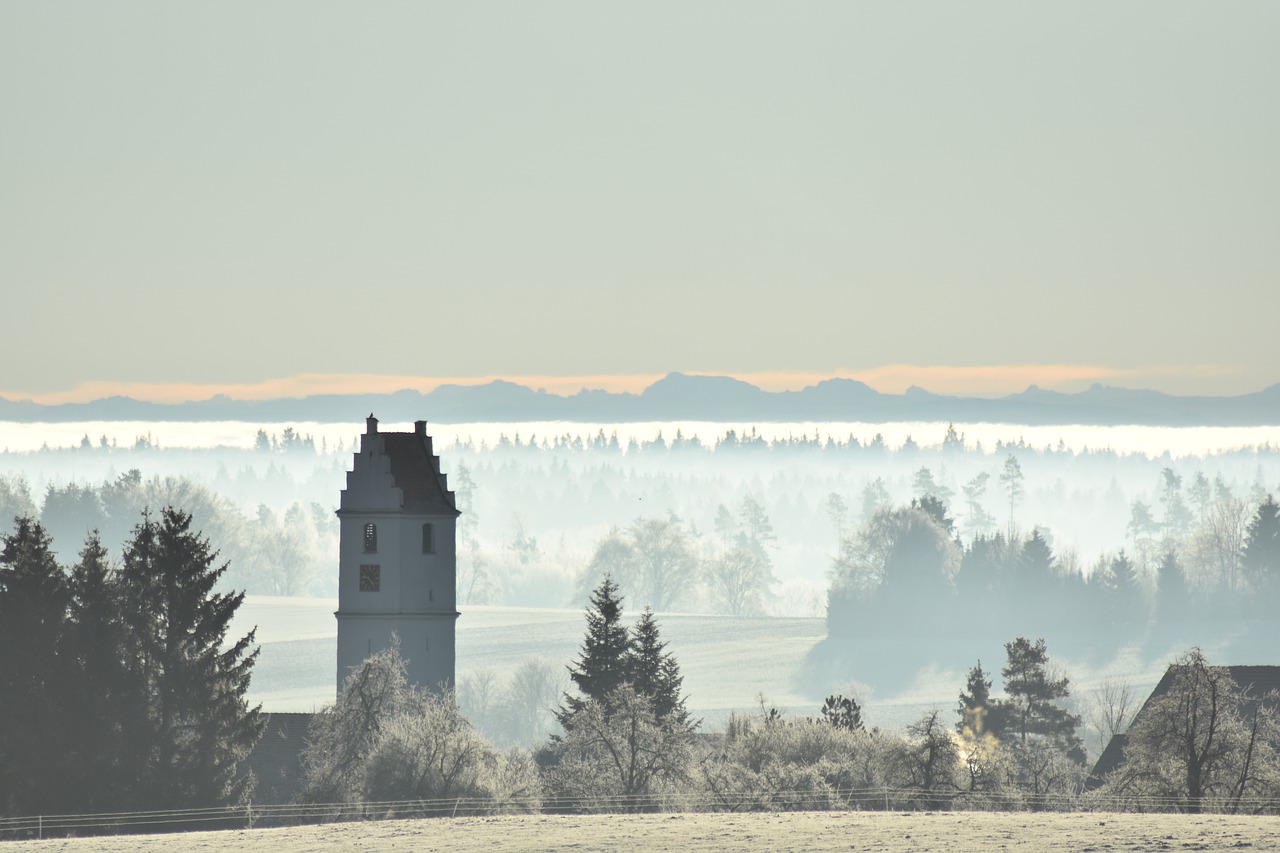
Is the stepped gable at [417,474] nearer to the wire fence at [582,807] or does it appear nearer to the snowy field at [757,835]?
the wire fence at [582,807]

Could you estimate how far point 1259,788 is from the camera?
57.6m

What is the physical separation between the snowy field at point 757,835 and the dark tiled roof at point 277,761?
48.7 ft

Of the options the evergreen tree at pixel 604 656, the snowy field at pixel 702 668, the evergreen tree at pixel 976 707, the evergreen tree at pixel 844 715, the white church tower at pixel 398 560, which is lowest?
the snowy field at pixel 702 668

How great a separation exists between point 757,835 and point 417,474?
3414 centimetres

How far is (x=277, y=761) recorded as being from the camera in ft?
228

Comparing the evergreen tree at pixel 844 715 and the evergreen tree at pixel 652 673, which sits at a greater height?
the evergreen tree at pixel 652 673

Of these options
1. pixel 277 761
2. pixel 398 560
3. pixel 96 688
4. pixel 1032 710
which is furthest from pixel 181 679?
pixel 1032 710

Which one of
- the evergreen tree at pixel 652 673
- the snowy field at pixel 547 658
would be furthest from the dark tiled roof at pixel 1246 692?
the snowy field at pixel 547 658

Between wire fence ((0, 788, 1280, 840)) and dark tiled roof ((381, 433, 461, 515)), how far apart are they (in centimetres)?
1787

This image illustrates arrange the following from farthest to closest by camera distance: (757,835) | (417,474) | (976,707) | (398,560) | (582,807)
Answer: (976,707), (417,474), (398,560), (582,807), (757,835)

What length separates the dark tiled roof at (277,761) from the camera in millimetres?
68000

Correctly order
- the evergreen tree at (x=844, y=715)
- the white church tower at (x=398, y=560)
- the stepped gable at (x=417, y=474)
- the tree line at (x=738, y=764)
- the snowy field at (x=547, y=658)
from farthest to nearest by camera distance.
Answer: the snowy field at (x=547, y=658), the stepped gable at (x=417, y=474), the evergreen tree at (x=844, y=715), the white church tower at (x=398, y=560), the tree line at (x=738, y=764)

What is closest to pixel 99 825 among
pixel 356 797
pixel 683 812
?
pixel 356 797

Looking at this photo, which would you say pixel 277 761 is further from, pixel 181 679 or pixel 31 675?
pixel 31 675
